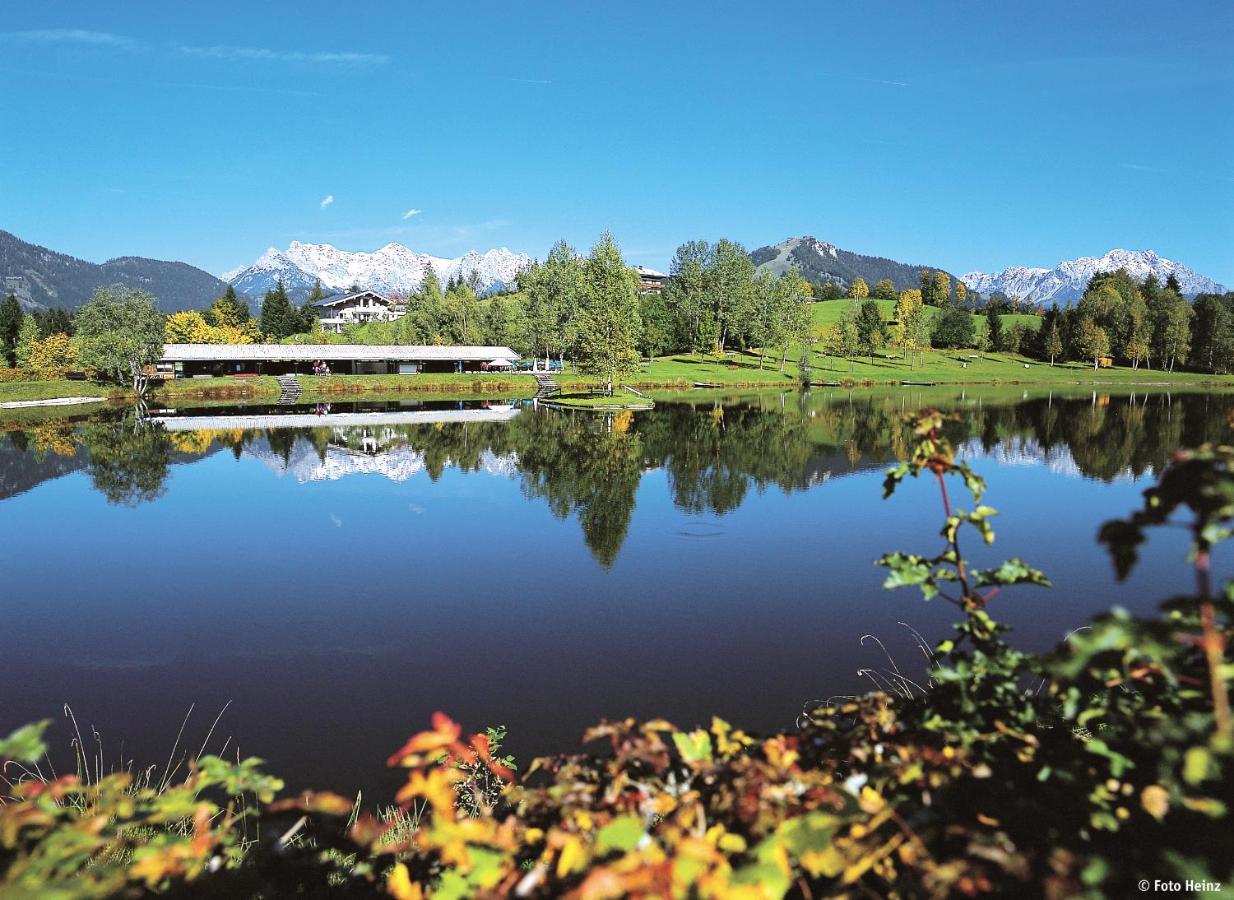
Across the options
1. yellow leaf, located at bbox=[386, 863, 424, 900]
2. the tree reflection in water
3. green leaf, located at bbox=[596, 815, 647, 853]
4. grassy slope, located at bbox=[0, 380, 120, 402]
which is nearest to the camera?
green leaf, located at bbox=[596, 815, 647, 853]

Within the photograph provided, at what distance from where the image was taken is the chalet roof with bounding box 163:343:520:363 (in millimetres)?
81562

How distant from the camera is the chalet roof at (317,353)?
81562mm

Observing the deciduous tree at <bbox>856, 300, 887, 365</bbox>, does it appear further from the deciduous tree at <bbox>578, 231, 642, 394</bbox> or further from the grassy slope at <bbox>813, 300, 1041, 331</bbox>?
the deciduous tree at <bbox>578, 231, 642, 394</bbox>

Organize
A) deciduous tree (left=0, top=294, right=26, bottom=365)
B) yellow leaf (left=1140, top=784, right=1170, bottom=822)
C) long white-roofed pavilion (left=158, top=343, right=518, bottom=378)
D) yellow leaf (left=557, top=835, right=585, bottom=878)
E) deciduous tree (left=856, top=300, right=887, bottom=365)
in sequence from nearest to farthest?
1. yellow leaf (left=557, top=835, right=585, bottom=878)
2. yellow leaf (left=1140, top=784, right=1170, bottom=822)
3. long white-roofed pavilion (left=158, top=343, right=518, bottom=378)
4. deciduous tree (left=0, top=294, right=26, bottom=365)
5. deciduous tree (left=856, top=300, right=887, bottom=365)

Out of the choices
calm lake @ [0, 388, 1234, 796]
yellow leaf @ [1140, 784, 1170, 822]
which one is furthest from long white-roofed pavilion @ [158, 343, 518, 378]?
yellow leaf @ [1140, 784, 1170, 822]

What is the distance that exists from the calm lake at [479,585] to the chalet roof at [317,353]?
5239cm

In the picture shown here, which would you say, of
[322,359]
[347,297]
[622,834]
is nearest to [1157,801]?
[622,834]

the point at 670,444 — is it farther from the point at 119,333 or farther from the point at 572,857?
the point at 119,333

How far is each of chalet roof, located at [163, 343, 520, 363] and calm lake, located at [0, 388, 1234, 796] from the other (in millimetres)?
52394

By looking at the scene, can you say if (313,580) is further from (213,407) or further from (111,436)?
(213,407)

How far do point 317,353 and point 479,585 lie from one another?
262 feet

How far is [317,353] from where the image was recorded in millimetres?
85750

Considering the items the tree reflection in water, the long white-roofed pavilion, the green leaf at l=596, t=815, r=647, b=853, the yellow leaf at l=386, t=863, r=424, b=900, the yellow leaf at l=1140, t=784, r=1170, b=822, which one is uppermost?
the long white-roofed pavilion

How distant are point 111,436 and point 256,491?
23.2m
